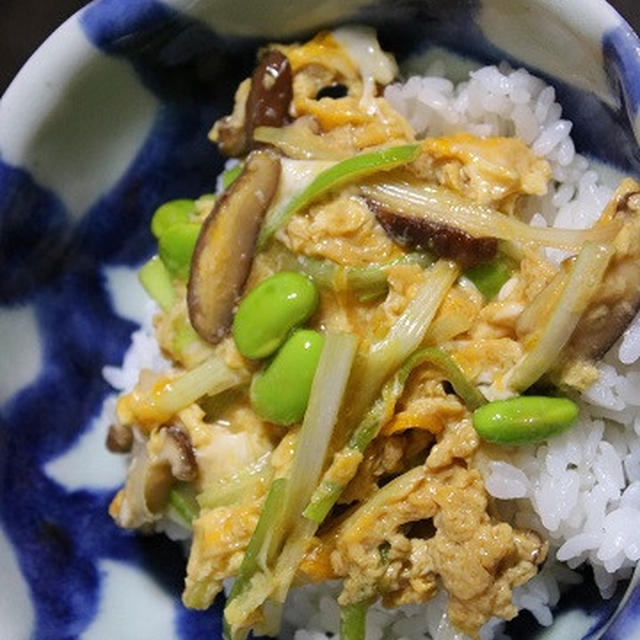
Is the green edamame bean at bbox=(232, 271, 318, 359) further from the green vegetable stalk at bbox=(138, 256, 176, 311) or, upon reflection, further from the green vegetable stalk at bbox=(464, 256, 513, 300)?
the green vegetable stalk at bbox=(138, 256, 176, 311)

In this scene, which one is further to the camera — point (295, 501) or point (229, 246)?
point (229, 246)

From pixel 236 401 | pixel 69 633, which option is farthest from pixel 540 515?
pixel 69 633

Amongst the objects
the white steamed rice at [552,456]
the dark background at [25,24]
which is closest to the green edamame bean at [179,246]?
the white steamed rice at [552,456]

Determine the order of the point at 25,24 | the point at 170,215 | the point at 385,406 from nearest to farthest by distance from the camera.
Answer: the point at 385,406 < the point at 170,215 < the point at 25,24

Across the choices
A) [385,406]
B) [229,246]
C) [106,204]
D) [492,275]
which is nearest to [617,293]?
[492,275]

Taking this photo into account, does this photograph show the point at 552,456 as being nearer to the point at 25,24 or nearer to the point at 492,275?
the point at 492,275

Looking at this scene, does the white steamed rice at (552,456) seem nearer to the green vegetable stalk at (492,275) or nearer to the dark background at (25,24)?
the green vegetable stalk at (492,275)

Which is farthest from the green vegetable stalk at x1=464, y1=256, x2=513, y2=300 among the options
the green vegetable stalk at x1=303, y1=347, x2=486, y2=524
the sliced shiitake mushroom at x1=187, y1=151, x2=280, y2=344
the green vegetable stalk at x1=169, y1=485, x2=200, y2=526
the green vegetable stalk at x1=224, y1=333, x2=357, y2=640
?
the green vegetable stalk at x1=169, y1=485, x2=200, y2=526
